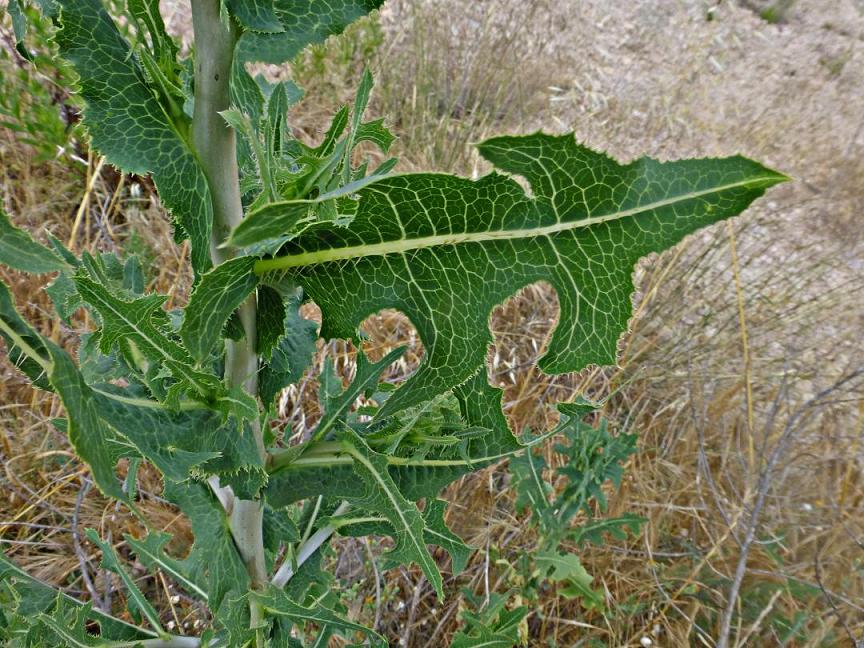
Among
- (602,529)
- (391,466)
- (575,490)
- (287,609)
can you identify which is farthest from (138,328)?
(602,529)

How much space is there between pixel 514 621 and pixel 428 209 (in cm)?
148

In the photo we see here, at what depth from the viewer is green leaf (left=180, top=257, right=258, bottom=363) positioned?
679 mm

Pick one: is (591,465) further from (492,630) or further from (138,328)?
(138,328)

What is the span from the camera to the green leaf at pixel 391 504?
0.91 meters

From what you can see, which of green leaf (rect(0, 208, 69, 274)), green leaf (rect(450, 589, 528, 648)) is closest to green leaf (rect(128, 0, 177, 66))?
green leaf (rect(0, 208, 69, 274))

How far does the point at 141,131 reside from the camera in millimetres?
768

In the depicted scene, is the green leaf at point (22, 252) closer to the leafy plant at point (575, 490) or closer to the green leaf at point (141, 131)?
the green leaf at point (141, 131)

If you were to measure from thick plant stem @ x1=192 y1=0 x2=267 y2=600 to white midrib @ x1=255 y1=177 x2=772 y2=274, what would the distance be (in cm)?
9

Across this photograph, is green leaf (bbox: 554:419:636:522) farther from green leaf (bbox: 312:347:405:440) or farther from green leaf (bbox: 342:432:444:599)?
green leaf (bbox: 342:432:444:599)

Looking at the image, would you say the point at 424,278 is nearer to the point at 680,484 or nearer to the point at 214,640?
the point at 214,640

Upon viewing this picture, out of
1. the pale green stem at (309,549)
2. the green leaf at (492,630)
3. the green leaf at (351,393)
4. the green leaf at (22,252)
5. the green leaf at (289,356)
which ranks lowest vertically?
the green leaf at (492,630)

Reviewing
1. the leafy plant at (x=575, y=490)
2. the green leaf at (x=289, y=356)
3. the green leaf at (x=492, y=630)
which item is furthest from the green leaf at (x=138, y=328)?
the leafy plant at (x=575, y=490)

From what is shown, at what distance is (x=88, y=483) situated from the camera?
2.55m

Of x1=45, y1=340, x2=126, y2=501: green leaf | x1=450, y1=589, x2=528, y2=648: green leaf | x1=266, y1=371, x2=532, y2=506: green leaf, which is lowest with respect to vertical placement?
x1=450, y1=589, x2=528, y2=648: green leaf
